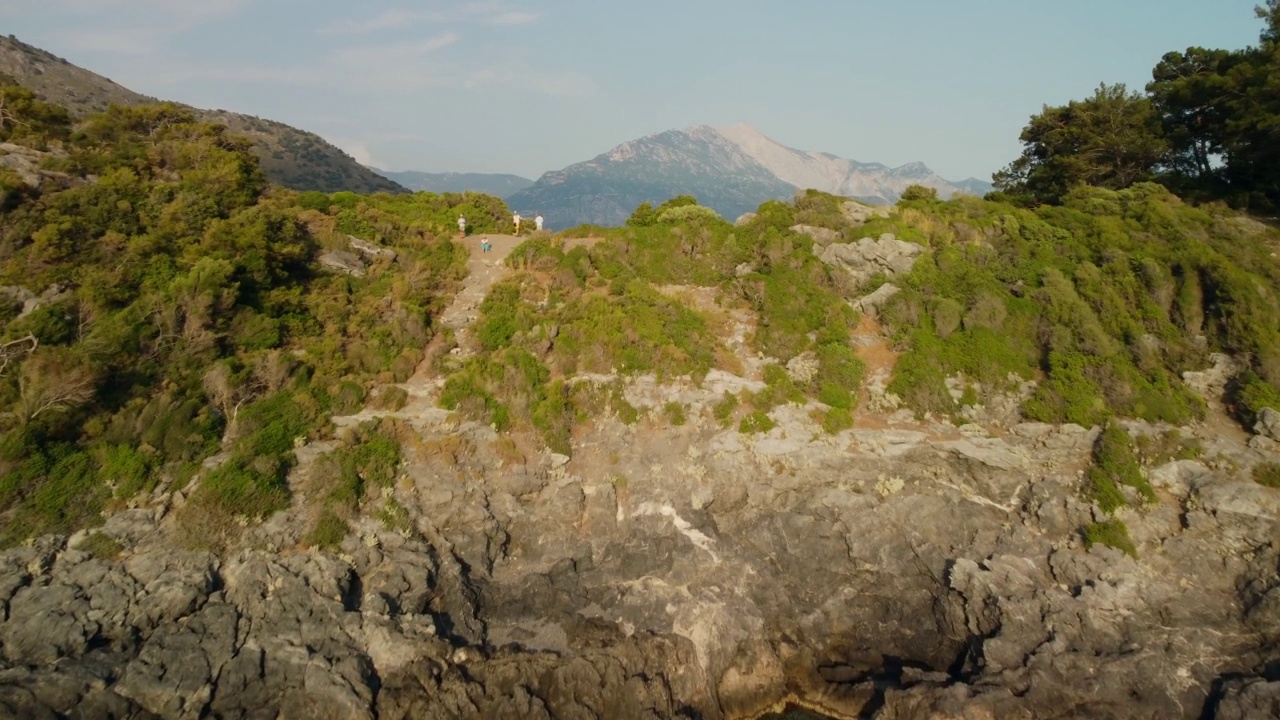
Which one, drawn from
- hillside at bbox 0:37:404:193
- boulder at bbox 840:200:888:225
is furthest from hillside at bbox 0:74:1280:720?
hillside at bbox 0:37:404:193

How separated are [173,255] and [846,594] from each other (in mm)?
21681

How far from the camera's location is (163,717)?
1188 centimetres

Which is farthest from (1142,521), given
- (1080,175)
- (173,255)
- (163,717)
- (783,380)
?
(173,255)

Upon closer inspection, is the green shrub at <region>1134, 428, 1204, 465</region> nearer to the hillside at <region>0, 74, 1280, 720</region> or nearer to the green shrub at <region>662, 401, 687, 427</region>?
the hillside at <region>0, 74, 1280, 720</region>

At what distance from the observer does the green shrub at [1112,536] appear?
1533 cm

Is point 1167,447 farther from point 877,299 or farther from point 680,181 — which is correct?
point 680,181

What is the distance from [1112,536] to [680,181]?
164658 millimetres

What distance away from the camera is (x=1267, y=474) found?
52.1 feet

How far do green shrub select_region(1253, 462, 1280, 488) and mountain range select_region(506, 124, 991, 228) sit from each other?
117 meters

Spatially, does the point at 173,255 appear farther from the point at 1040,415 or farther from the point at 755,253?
the point at 1040,415

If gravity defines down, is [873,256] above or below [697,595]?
above

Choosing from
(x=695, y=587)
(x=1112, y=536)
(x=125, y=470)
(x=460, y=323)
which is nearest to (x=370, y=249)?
(x=460, y=323)

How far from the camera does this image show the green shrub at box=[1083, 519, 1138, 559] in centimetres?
1533

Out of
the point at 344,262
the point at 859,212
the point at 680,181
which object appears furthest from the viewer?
the point at 680,181
